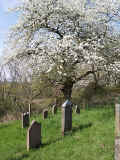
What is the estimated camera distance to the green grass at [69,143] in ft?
12.8

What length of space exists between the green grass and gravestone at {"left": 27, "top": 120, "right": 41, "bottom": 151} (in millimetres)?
128

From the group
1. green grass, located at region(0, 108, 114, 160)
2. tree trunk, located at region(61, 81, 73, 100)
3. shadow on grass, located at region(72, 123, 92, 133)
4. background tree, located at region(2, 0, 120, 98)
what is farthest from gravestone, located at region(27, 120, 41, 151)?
tree trunk, located at region(61, 81, 73, 100)

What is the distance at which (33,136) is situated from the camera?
4.47m

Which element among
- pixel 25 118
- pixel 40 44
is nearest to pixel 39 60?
pixel 40 44

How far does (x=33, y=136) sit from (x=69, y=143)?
819 millimetres

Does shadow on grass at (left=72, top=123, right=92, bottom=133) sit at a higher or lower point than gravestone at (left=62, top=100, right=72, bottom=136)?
lower

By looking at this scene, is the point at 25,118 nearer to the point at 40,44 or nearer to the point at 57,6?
the point at 40,44

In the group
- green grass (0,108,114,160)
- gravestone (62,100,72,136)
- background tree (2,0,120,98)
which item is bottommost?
green grass (0,108,114,160)

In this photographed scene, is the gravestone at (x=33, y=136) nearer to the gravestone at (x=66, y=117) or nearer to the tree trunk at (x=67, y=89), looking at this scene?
the gravestone at (x=66, y=117)

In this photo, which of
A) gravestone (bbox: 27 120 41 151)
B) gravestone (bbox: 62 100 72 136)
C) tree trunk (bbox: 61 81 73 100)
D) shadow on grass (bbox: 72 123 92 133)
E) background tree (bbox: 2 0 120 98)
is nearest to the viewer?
gravestone (bbox: 27 120 41 151)

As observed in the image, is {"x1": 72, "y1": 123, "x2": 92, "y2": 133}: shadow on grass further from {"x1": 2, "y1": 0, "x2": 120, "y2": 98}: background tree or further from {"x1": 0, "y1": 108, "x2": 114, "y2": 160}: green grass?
{"x1": 2, "y1": 0, "x2": 120, "y2": 98}: background tree

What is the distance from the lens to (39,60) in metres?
12.5

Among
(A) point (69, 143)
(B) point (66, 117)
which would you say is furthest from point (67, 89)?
(A) point (69, 143)

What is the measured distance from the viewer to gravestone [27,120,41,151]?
4410 millimetres
